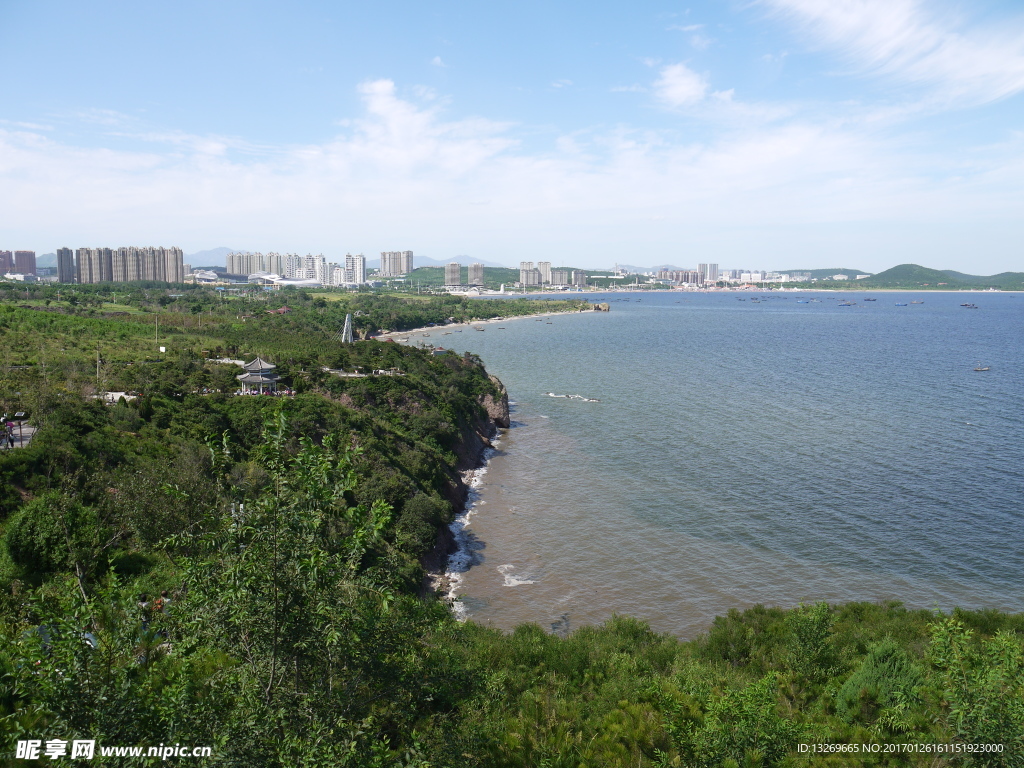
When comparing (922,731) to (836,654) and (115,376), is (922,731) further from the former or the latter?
(115,376)

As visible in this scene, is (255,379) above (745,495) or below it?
above

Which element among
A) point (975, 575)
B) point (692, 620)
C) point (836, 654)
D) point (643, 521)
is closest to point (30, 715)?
point (836, 654)

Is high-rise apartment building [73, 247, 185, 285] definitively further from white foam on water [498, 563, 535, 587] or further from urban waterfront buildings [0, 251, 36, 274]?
white foam on water [498, 563, 535, 587]

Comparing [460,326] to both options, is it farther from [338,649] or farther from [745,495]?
[338,649]

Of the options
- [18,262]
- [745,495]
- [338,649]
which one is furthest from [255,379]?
[18,262]

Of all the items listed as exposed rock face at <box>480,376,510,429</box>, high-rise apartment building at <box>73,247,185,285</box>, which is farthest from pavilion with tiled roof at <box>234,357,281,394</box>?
high-rise apartment building at <box>73,247,185,285</box>

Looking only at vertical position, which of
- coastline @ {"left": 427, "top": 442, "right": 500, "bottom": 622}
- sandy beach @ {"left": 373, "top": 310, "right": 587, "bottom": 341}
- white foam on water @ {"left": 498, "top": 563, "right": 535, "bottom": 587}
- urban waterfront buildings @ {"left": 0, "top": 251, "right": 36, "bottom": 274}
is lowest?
white foam on water @ {"left": 498, "top": 563, "right": 535, "bottom": 587}
